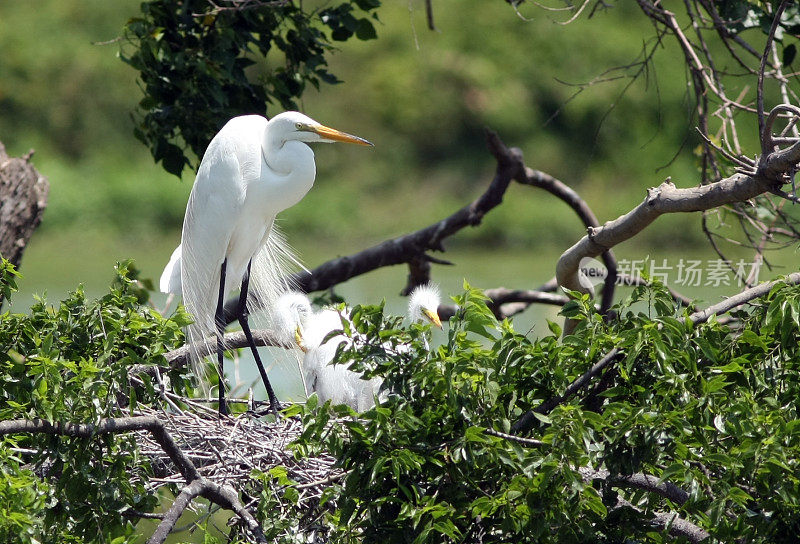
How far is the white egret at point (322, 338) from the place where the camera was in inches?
117

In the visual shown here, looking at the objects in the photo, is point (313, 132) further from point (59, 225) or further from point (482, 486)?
point (59, 225)

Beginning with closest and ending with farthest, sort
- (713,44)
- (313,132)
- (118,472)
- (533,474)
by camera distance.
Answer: (533,474)
(118,472)
(313,132)
(713,44)

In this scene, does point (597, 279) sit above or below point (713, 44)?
below

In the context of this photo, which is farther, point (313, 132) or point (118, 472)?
point (313, 132)

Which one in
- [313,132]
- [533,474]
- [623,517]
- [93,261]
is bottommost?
[93,261]

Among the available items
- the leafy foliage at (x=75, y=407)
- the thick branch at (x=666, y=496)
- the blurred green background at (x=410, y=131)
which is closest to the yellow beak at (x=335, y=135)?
the leafy foliage at (x=75, y=407)

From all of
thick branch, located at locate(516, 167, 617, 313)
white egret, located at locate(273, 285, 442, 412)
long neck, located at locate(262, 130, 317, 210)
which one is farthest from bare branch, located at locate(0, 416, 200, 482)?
thick branch, located at locate(516, 167, 617, 313)

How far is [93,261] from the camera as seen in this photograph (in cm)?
941

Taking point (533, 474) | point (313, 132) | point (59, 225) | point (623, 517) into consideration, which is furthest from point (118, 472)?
point (59, 225)

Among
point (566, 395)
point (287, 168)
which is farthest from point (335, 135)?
point (566, 395)

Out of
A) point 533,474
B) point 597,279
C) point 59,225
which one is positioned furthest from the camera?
point 59,225

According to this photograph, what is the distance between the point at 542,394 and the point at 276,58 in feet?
30.0

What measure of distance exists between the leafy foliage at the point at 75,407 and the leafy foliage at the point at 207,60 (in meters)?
0.97

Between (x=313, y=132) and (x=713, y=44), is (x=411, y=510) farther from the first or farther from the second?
(x=713, y=44)
